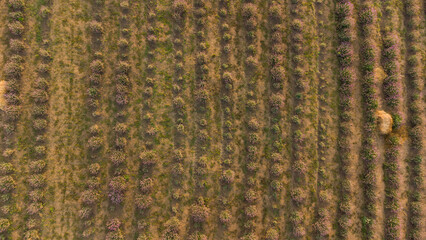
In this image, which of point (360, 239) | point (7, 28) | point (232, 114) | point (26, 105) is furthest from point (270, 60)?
point (7, 28)

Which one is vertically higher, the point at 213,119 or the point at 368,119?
the point at 368,119

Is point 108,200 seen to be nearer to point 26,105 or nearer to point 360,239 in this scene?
point 26,105

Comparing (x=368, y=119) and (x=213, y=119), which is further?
(x=213, y=119)

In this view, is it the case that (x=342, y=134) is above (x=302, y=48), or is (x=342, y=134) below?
below

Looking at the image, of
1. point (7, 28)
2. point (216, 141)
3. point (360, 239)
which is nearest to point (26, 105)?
point (7, 28)

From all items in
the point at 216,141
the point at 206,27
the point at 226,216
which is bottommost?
the point at 226,216

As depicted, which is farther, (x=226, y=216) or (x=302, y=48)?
(x=302, y=48)

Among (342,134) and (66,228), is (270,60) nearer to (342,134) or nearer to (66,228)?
(342,134)
